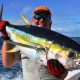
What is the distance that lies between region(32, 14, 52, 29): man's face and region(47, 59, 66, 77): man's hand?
0.62 meters

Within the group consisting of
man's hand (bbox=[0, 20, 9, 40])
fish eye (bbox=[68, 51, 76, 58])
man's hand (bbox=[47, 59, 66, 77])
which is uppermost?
man's hand (bbox=[0, 20, 9, 40])

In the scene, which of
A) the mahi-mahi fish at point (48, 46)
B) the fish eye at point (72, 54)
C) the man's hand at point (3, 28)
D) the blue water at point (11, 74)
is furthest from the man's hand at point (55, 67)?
the blue water at point (11, 74)

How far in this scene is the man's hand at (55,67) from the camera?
3283 millimetres

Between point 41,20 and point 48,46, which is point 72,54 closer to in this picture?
point 48,46

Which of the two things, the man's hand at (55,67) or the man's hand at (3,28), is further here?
the man's hand at (3,28)

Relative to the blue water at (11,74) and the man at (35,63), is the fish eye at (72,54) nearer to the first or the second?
the man at (35,63)

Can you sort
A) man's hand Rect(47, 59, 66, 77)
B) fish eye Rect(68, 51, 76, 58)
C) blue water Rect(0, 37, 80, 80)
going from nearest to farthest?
1. fish eye Rect(68, 51, 76, 58)
2. man's hand Rect(47, 59, 66, 77)
3. blue water Rect(0, 37, 80, 80)

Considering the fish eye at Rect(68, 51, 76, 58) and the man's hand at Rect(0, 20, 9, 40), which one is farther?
the man's hand at Rect(0, 20, 9, 40)

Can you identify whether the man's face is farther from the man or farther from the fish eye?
the fish eye

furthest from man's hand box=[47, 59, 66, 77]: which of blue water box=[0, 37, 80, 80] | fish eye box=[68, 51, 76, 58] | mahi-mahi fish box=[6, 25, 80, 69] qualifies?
blue water box=[0, 37, 80, 80]

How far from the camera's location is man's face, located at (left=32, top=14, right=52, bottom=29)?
3.96 m

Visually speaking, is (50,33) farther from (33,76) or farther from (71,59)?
(33,76)

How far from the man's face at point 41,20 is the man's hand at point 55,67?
62 centimetres

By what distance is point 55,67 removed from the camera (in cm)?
343
